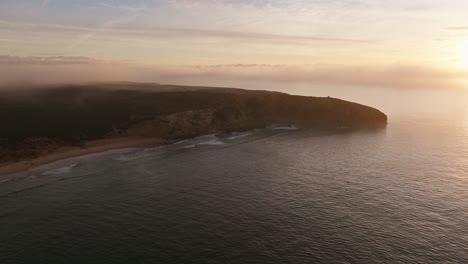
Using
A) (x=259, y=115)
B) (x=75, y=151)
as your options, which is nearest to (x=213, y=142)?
(x=75, y=151)

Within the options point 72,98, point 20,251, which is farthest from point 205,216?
point 72,98

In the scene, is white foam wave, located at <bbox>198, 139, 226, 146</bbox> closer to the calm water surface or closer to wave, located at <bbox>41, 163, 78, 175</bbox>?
the calm water surface

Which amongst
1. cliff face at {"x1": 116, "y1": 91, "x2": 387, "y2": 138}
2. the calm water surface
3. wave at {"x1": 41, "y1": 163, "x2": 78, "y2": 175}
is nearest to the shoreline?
wave at {"x1": 41, "y1": 163, "x2": 78, "y2": 175}

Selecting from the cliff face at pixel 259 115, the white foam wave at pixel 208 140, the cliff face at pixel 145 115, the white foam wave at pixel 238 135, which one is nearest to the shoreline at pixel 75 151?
the cliff face at pixel 145 115

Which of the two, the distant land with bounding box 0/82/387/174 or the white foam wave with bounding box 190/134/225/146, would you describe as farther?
the white foam wave with bounding box 190/134/225/146

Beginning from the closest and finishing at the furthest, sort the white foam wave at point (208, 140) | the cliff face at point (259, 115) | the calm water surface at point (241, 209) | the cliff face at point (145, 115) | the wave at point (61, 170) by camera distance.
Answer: the calm water surface at point (241, 209) → the wave at point (61, 170) → the cliff face at point (145, 115) → the white foam wave at point (208, 140) → the cliff face at point (259, 115)

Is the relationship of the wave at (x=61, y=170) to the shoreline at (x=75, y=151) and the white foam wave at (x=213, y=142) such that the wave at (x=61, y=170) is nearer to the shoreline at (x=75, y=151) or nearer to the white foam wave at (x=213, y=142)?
the shoreline at (x=75, y=151)
